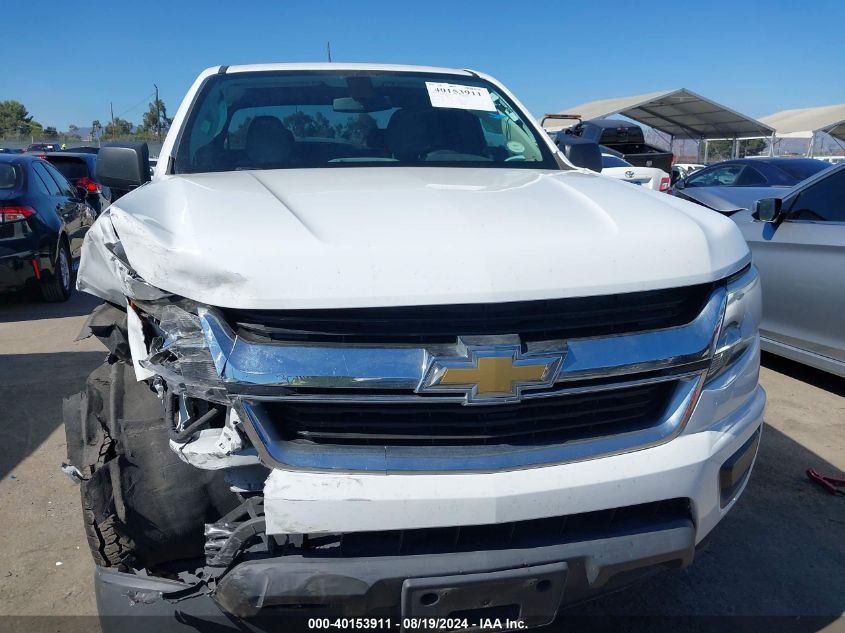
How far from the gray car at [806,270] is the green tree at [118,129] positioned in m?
56.9

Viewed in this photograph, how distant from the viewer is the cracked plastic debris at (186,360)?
70.0 inches

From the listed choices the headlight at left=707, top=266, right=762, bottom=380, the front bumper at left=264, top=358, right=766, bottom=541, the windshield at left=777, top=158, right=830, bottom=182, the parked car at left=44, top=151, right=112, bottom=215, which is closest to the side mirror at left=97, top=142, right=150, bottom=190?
the front bumper at left=264, top=358, right=766, bottom=541

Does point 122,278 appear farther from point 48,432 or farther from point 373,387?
point 48,432

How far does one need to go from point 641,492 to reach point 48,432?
11.8 feet

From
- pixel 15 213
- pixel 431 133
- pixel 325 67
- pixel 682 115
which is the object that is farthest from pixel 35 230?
pixel 682 115

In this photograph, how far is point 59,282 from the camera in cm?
810

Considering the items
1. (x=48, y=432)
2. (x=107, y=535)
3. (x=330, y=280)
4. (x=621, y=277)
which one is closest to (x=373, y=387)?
(x=330, y=280)

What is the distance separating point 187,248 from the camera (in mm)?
1818

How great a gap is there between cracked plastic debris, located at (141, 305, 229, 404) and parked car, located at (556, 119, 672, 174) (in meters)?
18.1

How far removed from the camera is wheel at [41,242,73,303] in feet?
26.2

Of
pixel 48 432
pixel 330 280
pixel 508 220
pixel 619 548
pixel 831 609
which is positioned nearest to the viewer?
pixel 330 280

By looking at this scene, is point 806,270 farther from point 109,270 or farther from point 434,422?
point 109,270

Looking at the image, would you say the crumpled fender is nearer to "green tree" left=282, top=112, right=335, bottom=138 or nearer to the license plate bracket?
the license plate bracket

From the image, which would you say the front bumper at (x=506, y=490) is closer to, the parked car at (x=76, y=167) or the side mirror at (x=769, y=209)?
the side mirror at (x=769, y=209)
